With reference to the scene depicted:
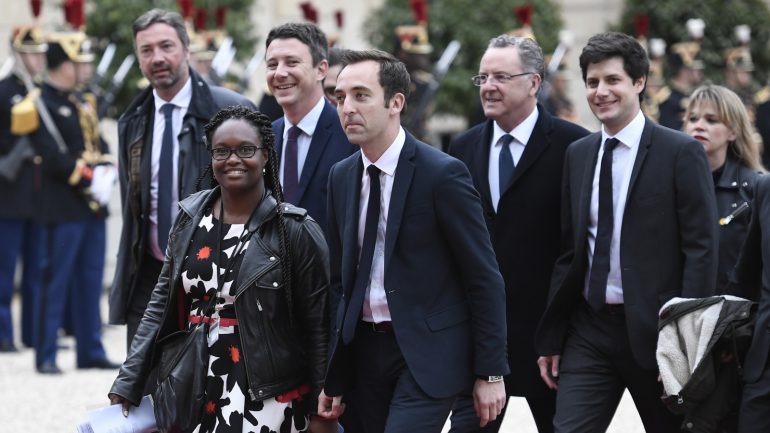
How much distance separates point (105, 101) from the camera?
13469 millimetres

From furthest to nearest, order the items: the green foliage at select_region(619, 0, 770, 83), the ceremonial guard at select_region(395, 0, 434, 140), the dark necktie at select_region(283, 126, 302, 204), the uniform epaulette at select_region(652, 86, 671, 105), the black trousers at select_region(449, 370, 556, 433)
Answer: the green foliage at select_region(619, 0, 770, 83)
the uniform epaulette at select_region(652, 86, 671, 105)
the ceremonial guard at select_region(395, 0, 434, 140)
the dark necktie at select_region(283, 126, 302, 204)
the black trousers at select_region(449, 370, 556, 433)

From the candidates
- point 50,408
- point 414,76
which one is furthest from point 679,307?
point 414,76

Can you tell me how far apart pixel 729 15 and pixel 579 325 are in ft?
49.4

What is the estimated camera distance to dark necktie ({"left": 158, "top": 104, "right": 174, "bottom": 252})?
6.44 metres

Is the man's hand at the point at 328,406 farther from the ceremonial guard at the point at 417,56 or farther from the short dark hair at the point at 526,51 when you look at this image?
the ceremonial guard at the point at 417,56

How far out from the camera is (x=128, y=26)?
1507cm

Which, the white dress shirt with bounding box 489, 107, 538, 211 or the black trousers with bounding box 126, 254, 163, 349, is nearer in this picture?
the white dress shirt with bounding box 489, 107, 538, 211

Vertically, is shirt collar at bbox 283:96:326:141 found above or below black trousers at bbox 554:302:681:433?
above

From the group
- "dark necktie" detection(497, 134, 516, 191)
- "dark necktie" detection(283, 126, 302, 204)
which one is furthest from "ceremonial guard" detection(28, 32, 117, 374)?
"dark necktie" detection(497, 134, 516, 191)

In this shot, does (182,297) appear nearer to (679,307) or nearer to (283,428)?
(283,428)

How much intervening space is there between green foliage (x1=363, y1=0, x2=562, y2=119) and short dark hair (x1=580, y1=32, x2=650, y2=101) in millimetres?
11529

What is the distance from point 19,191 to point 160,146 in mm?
4799

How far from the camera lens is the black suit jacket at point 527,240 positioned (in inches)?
233

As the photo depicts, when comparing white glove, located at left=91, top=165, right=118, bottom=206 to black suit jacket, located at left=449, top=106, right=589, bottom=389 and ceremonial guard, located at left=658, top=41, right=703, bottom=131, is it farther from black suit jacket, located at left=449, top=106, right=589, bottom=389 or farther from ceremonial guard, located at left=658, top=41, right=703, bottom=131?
ceremonial guard, located at left=658, top=41, right=703, bottom=131
